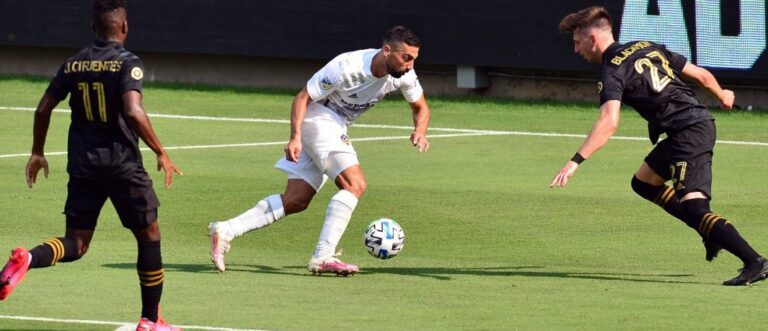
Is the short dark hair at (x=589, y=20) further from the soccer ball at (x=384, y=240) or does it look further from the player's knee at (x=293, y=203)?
the player's knee at (x=293, y=203)

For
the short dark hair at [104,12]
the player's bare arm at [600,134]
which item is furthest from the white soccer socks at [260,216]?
the short dark hair at [104,12]

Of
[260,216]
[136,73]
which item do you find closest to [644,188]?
[260,216]

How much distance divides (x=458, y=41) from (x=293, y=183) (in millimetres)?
14174

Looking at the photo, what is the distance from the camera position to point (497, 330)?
983 cm

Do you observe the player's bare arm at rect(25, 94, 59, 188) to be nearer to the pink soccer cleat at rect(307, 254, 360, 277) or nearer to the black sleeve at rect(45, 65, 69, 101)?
the black sleeve at rect(45, 65, 69, 101)

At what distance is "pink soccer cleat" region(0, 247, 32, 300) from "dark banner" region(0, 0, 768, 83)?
54.1ft

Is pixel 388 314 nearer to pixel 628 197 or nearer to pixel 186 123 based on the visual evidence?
pixel 628 197

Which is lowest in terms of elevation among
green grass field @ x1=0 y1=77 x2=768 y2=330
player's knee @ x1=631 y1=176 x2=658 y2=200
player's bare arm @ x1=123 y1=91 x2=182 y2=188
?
green grass field @ x1=0 y1=77 x2=768 y2=330

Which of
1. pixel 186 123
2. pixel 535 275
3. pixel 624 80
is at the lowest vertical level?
pixel 186 123

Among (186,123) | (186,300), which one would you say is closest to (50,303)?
(186,300)

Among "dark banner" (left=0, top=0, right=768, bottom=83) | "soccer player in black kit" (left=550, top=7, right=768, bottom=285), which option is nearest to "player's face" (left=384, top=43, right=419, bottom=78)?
"soccer player in black kit" (left=550, top=7, right=768, bottom=285)

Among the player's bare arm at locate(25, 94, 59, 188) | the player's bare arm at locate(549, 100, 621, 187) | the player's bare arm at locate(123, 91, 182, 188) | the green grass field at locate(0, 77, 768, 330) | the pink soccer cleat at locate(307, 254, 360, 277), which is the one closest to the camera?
the player's bare arm at locate(123, 91, 182, 188)

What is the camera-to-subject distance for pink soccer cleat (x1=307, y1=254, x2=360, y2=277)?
472 inches

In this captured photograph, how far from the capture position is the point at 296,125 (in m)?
11.9
